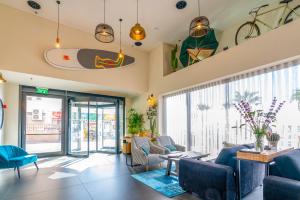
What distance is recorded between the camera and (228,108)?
487cm

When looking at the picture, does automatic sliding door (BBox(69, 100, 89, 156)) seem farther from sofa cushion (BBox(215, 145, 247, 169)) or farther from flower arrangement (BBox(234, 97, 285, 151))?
flower arrangement (BBox(234, 97, 285, 151))

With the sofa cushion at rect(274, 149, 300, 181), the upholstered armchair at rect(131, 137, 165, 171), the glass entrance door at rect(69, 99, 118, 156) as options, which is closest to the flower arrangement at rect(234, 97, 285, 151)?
the sofa cushion at rect(274, 149, 300, 181)

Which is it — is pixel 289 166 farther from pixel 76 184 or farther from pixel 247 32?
pixel 76 184

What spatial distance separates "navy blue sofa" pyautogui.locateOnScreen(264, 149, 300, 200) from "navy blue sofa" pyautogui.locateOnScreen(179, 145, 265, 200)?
1.76 feet

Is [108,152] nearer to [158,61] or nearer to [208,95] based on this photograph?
[158,61]

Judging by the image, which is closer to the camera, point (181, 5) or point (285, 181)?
point (285, 181)

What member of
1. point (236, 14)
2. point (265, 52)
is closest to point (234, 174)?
point (265, 52)

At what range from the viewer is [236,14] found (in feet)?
16.6

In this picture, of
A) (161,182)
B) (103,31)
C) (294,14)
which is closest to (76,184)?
(161,182)

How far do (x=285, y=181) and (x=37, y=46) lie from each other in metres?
6.40

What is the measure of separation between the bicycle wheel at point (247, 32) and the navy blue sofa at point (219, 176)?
2.87m

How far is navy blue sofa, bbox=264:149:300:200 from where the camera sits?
2082 mm

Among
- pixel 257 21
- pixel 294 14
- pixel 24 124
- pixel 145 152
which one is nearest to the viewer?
pixel 294 14

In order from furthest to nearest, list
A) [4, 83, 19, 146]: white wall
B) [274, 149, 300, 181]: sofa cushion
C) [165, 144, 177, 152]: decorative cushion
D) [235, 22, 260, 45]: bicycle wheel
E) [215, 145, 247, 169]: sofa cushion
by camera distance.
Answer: [4, 83, 19, 146]: white wall < [165, 144, 177, 152]: decorative cushion < [235, 22, 260, 45]: bicycle wheel < [215, 145, 247, 169]: sofa cushion < [274, 149, 300, 181]: sofa cushion
